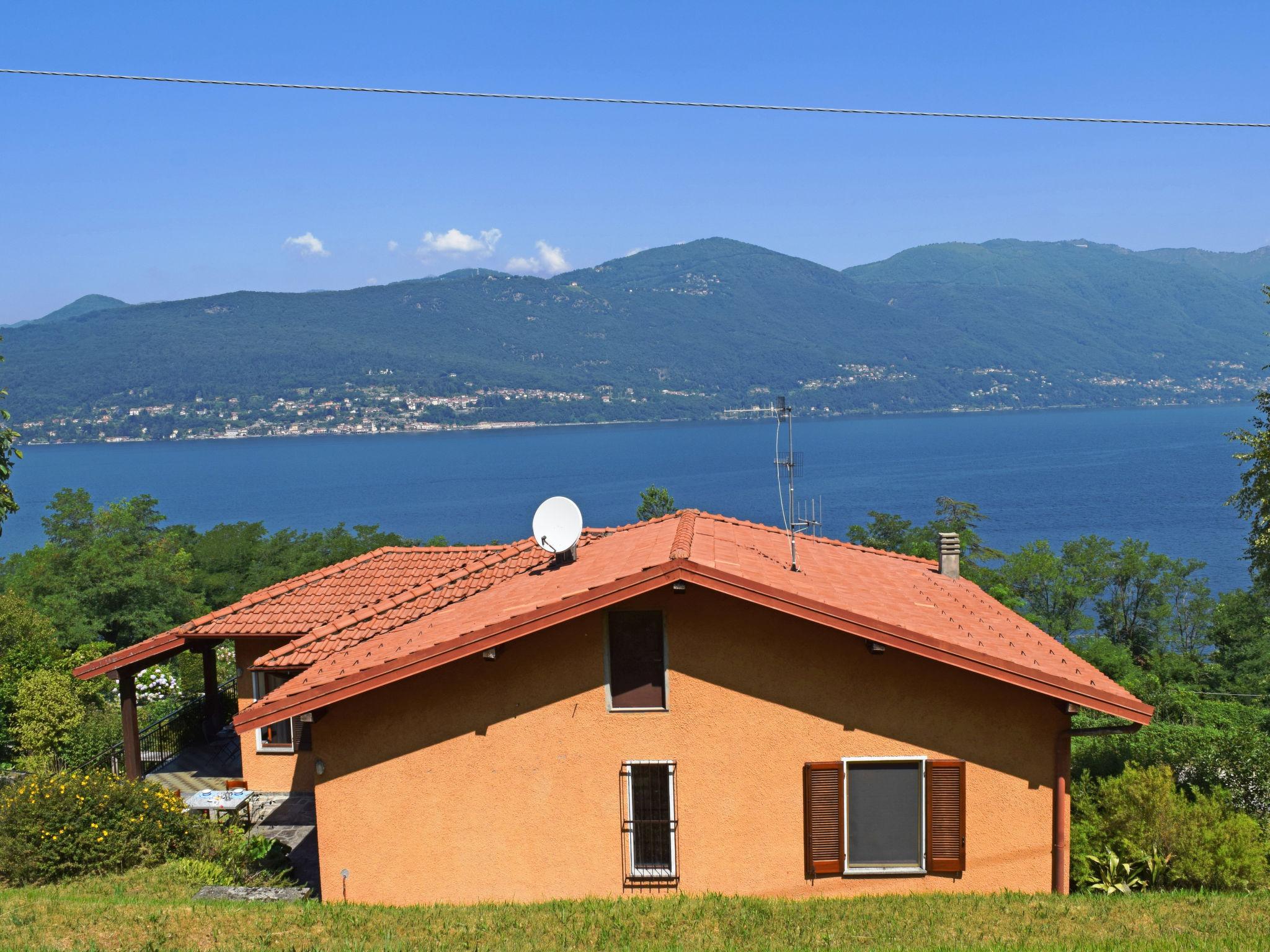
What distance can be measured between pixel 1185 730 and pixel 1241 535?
85219 mm

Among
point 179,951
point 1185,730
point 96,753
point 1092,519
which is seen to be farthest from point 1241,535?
point 179,951

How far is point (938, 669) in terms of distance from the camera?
1088cm

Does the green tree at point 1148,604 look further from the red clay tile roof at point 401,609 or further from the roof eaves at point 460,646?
the roof eaves at point 460,646

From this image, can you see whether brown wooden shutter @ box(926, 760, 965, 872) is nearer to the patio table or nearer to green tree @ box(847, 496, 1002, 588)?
the patio table

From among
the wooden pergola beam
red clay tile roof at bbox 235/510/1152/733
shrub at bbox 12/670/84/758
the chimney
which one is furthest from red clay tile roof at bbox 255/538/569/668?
shrub at bbox 12/670/84/758

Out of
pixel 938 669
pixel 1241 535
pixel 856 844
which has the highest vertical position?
pixel 938 669

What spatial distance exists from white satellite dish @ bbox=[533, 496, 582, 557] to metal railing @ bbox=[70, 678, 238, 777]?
25.7ft

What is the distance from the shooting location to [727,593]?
1059cm

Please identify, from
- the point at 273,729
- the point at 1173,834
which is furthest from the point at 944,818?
the point at 273,729

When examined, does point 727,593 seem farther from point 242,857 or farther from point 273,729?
point 273,729

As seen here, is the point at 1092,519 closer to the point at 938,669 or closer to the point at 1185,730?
the point at 1185,730

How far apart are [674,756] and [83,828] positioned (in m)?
7.06

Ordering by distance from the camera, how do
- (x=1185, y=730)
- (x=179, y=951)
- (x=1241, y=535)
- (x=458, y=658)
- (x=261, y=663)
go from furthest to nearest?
(x=1241, y=535)
(x=1185, y=730)
(x=261, y=663)
(x=458, y=658)
(x=179, y=951)

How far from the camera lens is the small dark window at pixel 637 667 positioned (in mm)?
11016
